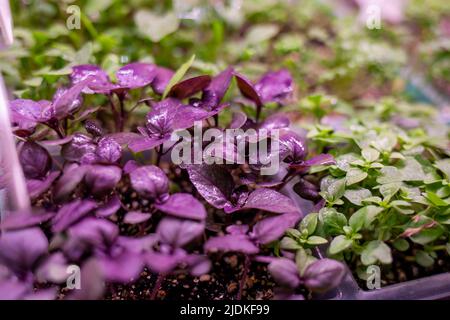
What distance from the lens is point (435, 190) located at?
2.88 feet

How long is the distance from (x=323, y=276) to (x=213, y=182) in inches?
9.7

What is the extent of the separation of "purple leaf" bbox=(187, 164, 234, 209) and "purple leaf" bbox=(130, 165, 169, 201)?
0.27 feet

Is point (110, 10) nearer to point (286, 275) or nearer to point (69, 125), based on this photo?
point (69, 125)

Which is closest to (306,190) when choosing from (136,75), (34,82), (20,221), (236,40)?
(136,75)

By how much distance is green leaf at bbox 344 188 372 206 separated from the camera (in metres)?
0.84

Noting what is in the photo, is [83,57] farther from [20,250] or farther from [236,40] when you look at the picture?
[236,40]

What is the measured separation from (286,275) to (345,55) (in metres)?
1.02

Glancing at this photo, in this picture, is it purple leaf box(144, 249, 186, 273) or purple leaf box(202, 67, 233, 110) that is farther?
purple leaf box(202, 67, 233, 110)

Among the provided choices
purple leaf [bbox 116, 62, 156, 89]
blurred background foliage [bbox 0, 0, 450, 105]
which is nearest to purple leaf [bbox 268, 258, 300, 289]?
purple leaf [bbox 116, 62, 156, 89]

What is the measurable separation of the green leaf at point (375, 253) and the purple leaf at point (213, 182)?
0.25 meters

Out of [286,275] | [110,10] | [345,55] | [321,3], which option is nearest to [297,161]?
[286,275]

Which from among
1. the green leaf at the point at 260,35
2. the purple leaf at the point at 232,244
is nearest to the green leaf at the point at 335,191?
the purple leaf at the point at 232,244

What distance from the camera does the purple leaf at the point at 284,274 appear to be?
686 millimetres

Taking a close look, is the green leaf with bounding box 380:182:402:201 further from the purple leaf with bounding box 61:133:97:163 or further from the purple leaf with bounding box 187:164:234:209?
the purple leaf with bounding box 61:133:97:163
